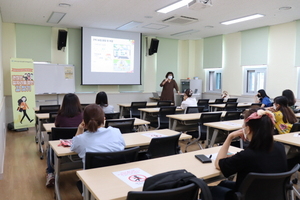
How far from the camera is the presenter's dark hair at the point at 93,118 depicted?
2.21 m

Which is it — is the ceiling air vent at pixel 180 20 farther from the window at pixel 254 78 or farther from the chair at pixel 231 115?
the chair at pixel 231 115

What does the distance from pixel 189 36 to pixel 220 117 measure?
5.71 metres

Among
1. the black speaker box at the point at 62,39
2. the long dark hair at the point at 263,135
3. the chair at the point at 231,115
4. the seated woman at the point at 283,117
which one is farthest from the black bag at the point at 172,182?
the black speaker box at the point at 62,39

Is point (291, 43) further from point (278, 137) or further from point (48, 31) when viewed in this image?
point (48, 31)

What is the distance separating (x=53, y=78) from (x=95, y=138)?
626cm

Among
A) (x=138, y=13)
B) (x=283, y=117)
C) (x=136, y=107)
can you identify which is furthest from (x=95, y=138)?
(x=138, y=13)

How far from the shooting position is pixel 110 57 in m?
8.74

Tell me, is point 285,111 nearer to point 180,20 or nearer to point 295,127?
point 295,127

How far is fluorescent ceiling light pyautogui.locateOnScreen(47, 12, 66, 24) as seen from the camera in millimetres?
6514

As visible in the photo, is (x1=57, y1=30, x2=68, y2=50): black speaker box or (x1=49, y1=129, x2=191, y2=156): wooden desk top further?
(x1=57, y1=30, x2=68, y2=50): black speaker box

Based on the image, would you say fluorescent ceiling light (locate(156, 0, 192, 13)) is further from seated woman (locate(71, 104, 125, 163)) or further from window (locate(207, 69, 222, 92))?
window (locate(207, 69, 222, 92))

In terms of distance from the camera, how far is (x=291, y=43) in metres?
7.23

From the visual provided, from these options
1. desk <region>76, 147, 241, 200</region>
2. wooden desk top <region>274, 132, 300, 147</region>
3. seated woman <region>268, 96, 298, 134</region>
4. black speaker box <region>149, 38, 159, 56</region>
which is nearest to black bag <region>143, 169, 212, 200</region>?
desk <region>76, 147, 241, 200</region>

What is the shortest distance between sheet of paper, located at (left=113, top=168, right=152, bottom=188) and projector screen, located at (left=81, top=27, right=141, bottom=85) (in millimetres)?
6920
